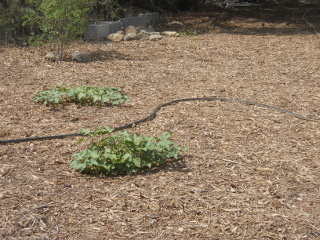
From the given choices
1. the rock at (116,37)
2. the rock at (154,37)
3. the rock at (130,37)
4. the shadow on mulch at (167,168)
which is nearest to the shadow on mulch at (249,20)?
Answer: the rock at (154,37)

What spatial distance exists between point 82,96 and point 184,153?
5.36ft

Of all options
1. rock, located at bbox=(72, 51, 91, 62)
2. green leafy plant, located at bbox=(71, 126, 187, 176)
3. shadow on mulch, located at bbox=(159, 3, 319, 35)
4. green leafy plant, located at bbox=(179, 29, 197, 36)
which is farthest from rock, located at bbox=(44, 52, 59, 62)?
shadow on mulch, located at bbox=(159, 3, 319, 35)

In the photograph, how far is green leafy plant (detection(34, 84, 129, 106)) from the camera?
15.8 feet

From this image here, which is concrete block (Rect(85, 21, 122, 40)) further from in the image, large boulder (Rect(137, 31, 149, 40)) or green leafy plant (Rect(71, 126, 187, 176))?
green leafy plant (Rect(71, 126, 187, 176))

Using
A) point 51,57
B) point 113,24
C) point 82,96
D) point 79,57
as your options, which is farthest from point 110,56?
point 82,96

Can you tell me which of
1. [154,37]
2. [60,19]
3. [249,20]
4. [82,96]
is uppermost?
[60,19]

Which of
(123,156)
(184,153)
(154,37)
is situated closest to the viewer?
(123,156)

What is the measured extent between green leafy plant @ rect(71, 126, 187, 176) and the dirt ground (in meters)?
0.10

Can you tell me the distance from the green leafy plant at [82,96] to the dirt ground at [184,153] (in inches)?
5.0

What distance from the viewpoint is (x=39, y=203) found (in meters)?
2.82

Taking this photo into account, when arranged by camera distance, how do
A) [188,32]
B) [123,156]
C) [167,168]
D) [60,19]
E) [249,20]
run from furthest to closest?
[249,20], [188,32], [60,19], [167,168], [123,156]

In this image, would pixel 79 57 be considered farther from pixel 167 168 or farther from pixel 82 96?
pixel 167 168

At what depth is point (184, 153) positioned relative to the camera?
3689 mm

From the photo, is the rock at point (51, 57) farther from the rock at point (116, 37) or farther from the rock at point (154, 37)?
the rock at point (154, 37)
